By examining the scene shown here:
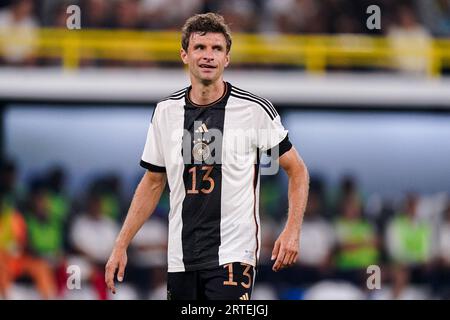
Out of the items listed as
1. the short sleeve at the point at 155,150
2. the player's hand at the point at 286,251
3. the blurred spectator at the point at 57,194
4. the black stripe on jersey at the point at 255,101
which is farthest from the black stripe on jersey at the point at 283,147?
the blurred spectator at the point at 57,194

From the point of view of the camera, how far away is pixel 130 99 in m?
14.9

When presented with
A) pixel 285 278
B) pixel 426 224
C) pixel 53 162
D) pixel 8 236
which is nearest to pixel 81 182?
pixel 53 162

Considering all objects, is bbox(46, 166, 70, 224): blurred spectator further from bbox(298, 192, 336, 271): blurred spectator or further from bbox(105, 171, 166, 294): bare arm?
bbox(105, 171, 166, 294): bare arm

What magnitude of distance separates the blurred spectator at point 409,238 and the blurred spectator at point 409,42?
1772 mm

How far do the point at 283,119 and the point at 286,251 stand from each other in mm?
9189

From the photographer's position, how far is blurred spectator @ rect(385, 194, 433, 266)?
553 inches

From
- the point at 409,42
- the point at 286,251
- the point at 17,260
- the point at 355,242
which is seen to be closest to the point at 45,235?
the point at 17,260

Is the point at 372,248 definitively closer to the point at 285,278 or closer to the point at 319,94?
the point at 285,278

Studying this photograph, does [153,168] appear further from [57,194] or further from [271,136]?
[57,194]

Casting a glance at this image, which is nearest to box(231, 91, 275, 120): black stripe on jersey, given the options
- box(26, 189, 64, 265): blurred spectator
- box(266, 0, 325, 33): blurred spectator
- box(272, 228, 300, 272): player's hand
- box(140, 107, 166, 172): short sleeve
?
box(140, 107, 166, 172): short sleeve

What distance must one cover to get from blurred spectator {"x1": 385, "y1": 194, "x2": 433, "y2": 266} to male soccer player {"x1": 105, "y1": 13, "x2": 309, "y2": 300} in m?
8.03

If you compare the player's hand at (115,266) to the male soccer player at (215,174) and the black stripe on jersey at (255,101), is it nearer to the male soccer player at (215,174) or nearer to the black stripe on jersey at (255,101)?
the male soccer player at (215,174)

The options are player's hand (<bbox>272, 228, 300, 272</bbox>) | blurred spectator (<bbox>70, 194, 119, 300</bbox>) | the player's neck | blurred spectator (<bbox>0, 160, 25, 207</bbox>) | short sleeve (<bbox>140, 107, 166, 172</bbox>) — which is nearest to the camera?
player's hand (<bbox>272, 228, 300, 272</bbox>)

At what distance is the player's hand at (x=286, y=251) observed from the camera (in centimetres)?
588
